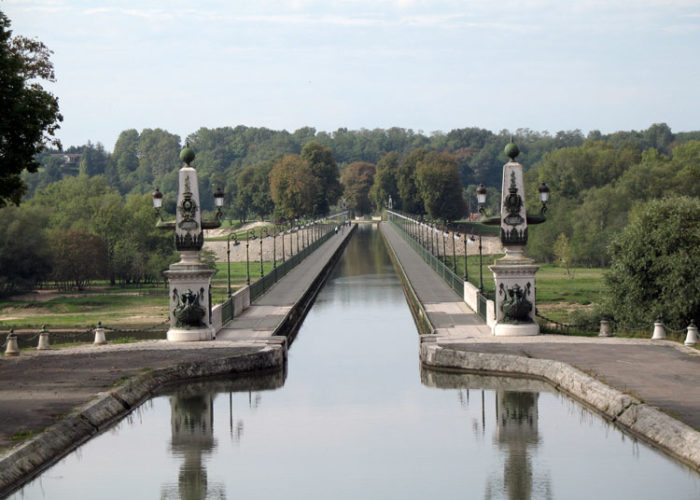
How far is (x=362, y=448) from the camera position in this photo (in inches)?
829

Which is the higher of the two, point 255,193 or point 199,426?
point 255,193

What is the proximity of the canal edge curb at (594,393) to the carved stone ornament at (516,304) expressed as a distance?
281 centimetres

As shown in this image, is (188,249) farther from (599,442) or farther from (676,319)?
(676,319)

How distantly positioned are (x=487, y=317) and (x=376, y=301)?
2483 centimetres

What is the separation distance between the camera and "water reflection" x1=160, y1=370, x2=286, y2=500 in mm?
18250

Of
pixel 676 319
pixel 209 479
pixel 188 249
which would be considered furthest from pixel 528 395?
pixel 676 319

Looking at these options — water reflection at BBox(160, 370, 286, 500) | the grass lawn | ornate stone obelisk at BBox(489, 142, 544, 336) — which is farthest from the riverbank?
the grass lawn

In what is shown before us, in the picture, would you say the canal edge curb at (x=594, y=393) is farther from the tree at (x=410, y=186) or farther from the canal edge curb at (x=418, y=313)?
the tree at (x=410, y=186)

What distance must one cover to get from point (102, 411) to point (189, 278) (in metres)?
9.58

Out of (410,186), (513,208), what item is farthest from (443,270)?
(410,186)

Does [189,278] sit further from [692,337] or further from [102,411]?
[692,337]

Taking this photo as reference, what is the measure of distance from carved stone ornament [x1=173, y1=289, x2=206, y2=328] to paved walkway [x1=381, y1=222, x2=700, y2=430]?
7449 mm

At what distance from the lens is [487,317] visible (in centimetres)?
3491

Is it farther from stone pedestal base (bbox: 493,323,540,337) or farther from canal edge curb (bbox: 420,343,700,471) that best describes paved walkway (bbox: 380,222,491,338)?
canal edge curb (bbox: 420,343,700,471)
